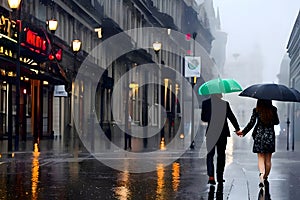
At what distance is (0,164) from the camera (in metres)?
17.4

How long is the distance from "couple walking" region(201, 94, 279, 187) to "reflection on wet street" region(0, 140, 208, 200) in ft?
1.97

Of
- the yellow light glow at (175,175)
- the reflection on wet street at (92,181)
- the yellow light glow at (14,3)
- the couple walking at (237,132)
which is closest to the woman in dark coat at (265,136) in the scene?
the couple walking at (237,132)

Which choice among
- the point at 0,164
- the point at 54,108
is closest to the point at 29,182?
the point at 0,164

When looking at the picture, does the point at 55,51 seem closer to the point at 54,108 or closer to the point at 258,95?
the point at 54,108

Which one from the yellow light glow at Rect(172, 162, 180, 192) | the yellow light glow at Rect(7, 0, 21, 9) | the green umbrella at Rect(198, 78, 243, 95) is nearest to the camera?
the yellow light glow at Rect(172, 162, 180, 192)

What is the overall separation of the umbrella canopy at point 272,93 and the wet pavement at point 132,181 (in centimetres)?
166

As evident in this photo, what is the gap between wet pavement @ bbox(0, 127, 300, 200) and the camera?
11.2m

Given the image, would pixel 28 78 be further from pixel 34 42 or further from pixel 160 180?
pixel 160 180

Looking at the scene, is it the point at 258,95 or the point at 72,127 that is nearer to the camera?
the point at 258,95

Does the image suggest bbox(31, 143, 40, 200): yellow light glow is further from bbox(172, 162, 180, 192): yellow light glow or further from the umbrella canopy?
the umbrella canopy

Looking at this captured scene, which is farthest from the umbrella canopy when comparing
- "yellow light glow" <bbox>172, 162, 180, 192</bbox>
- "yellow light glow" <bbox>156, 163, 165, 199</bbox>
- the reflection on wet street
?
"yellow light glow" <bbox>156, 163, 165, 199</bbox>

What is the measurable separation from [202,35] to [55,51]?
73.8 meters

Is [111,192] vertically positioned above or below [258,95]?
below

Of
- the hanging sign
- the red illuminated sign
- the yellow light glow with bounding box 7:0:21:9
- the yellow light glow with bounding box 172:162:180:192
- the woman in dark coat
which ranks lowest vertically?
the yellow light glow with bounding box 172:162:180:192
